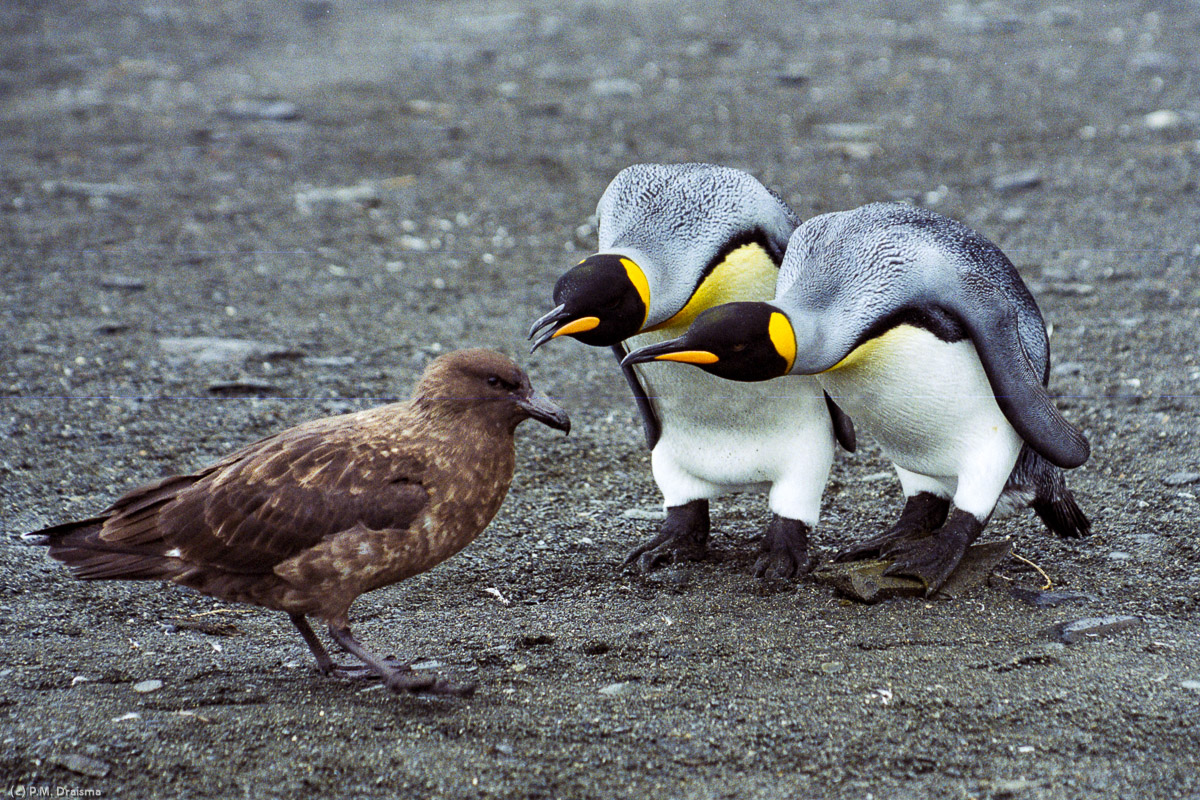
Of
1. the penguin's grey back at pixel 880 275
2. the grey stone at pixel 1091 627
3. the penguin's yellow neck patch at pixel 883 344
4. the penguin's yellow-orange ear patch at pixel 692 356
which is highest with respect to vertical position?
the penguin's grey back at pixel 880 275

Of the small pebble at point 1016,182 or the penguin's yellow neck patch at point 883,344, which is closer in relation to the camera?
the penguin's yellow neck patch at point 883,344

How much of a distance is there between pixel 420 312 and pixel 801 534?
3250 millimetres

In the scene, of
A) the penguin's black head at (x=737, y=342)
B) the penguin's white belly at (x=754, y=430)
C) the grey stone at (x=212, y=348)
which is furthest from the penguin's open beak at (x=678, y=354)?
the grey stone at (x=212, y=348)

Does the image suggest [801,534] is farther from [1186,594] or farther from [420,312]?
[420,312]

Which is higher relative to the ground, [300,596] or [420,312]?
[300,596]

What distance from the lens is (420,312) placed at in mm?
7023

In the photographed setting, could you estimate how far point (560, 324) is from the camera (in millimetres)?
3832

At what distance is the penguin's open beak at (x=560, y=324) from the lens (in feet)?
12.4

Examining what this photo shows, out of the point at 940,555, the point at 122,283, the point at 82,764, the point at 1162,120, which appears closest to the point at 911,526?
the point at 940,555

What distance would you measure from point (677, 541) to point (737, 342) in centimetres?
105

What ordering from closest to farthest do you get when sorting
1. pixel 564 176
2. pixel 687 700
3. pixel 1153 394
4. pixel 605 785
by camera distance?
pixel 605 785
pixel 687 700
pixel 1153 394
pixel 564 176

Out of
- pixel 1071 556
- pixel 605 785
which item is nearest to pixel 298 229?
pixel 1071 556

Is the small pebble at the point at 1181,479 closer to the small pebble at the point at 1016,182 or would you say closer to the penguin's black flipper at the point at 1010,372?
the penguin's black flipper at the point at 1010,372

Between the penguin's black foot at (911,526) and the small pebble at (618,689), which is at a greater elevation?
the small pebble at (618,689)
